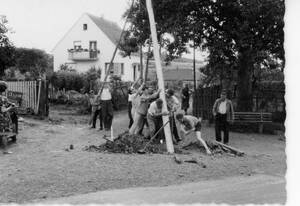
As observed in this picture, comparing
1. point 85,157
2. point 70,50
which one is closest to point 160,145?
point 85,157

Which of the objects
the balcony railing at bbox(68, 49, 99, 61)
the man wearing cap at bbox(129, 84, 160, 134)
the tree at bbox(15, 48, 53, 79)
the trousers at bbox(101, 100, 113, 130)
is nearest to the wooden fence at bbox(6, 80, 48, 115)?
the trousers at bbox(101, 100, 113, 130)

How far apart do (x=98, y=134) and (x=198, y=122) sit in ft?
14.4

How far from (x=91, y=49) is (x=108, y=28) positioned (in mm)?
3410

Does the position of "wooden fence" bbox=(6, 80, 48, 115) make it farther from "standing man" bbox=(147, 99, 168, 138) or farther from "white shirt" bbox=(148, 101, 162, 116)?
"white shirt" bbox=(148, 101, 162, 116)

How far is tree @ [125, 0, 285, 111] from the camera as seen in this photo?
58.4 feet

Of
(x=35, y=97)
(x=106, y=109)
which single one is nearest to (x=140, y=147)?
(x=106, y=109)

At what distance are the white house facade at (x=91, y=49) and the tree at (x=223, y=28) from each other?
1150 inches

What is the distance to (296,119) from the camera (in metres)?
5.30

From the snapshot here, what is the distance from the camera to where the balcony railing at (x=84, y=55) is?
1953 inches

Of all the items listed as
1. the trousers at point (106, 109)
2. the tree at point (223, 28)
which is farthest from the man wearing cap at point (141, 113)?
the tree at point (223, 28)

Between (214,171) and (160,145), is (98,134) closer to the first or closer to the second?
(160,145)

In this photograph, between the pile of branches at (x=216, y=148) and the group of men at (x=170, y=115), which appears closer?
the pile of branches at (x=216, y=148)

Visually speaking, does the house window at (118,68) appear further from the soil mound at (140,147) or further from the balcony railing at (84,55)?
the soil mound at (140,147)

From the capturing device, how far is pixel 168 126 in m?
12.9
